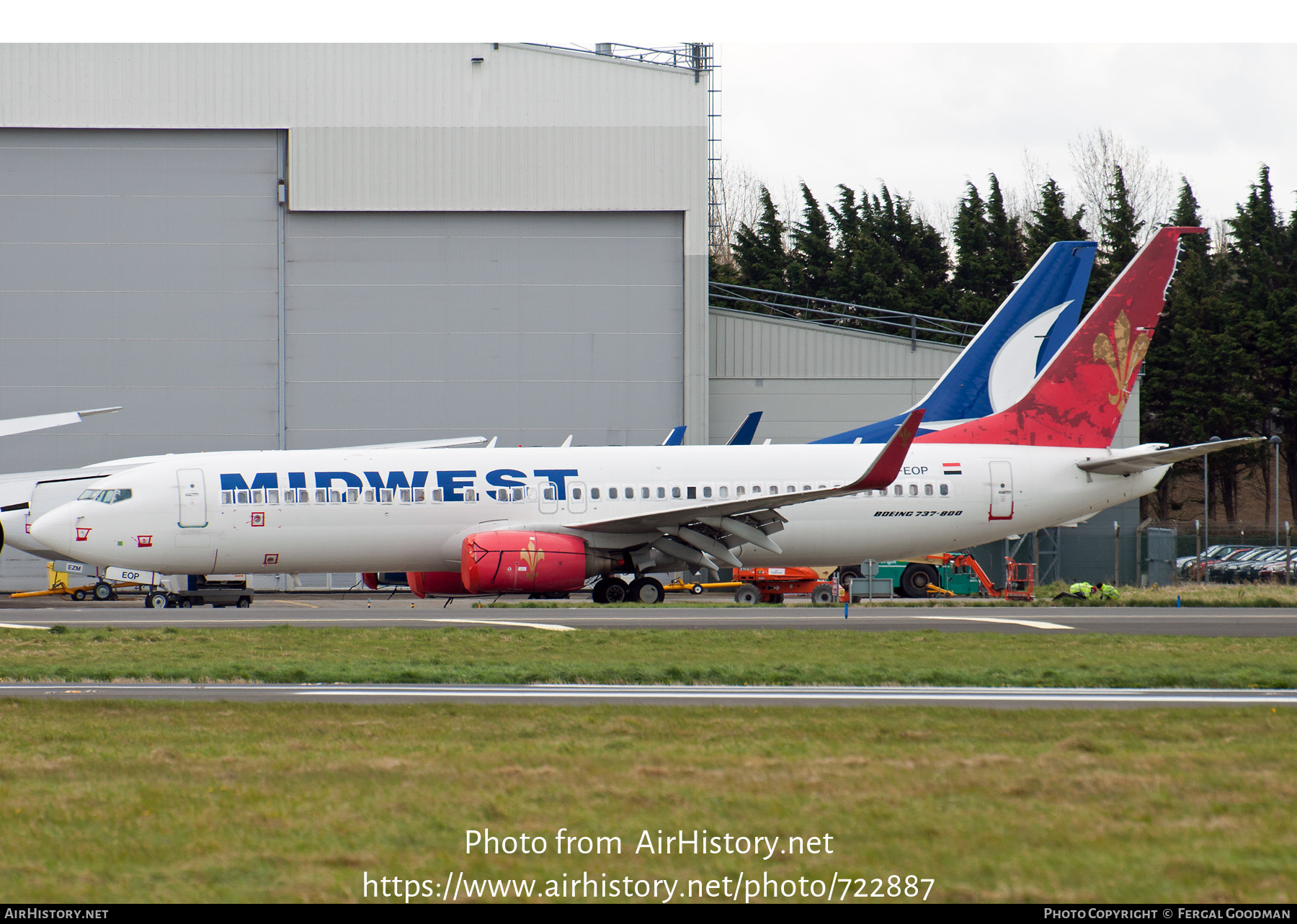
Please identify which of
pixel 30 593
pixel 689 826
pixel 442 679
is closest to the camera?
pixel 689 826

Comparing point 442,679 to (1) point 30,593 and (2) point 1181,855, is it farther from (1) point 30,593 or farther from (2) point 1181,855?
(1) point 30,593

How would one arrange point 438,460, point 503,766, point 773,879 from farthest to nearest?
point 438,460 < point 503,766 < point 773,879

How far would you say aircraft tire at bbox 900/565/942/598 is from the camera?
36719 millimetres

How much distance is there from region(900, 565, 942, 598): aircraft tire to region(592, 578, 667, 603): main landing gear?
11143mm

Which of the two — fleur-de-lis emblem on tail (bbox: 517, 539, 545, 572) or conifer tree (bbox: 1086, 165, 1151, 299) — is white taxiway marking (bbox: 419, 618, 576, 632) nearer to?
fleur-de-lis emblem on tail (bbox: 517, 539, 545, 572)

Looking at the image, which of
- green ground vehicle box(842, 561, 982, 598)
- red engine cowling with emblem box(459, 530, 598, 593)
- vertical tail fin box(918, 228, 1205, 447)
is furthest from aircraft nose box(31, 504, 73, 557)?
green ground vehicle box(842, 561, 982, 598)

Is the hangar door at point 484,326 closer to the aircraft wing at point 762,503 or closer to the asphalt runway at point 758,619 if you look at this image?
the aircraft wing at point 762,503

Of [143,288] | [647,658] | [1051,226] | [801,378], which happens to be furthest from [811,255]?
[647,658]

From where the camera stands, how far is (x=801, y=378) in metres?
46.7

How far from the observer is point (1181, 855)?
582 centimetres

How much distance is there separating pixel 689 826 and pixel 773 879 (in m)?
0.94

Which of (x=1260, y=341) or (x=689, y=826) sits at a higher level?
(x=1260, y=341)

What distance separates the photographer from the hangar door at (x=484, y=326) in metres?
43.9

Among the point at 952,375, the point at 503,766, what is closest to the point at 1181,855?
the point at 503,766
